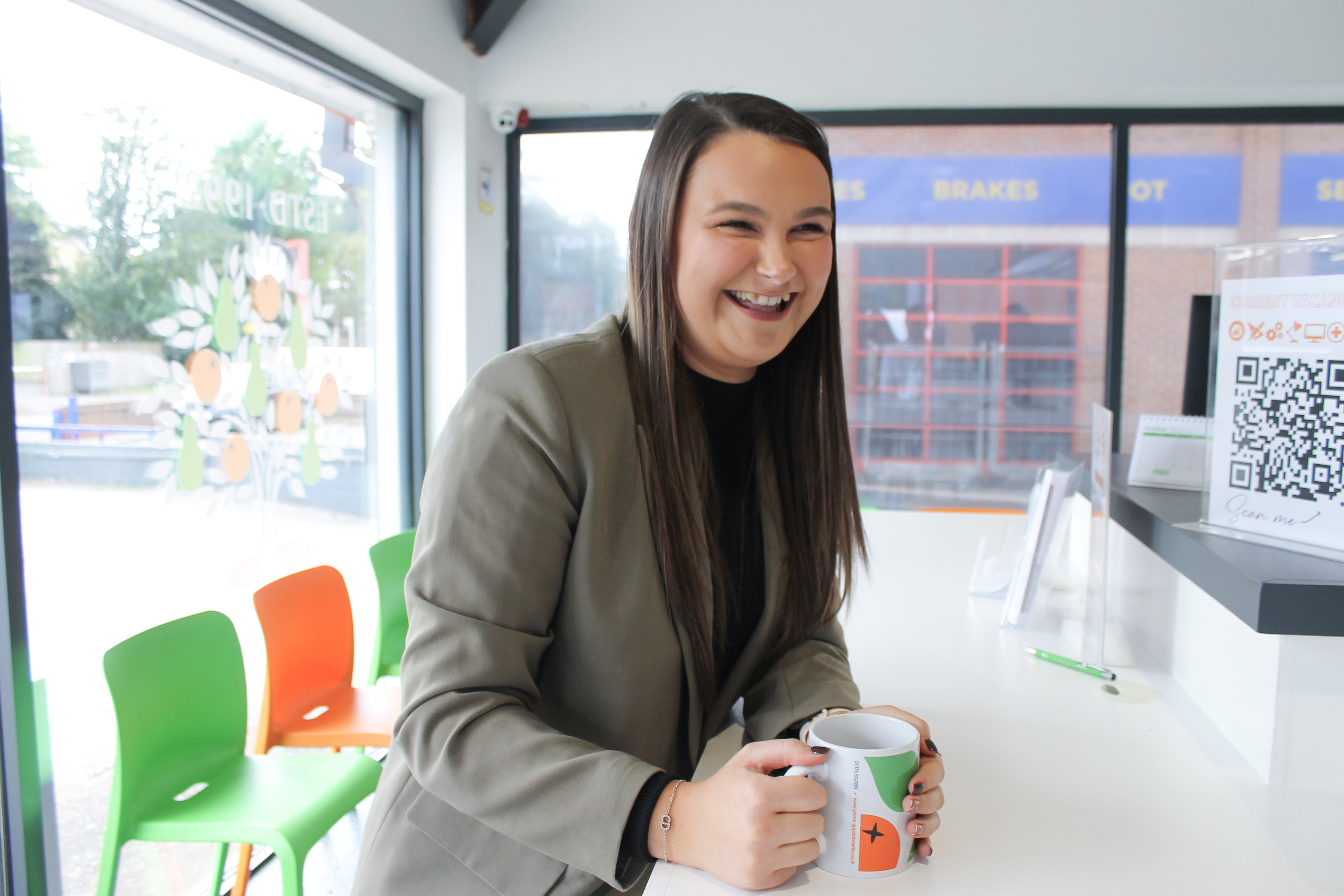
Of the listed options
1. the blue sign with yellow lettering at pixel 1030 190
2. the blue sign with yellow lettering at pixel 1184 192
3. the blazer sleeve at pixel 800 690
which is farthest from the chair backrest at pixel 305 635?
the blue sign with yellow lettering at pixel 1184 192

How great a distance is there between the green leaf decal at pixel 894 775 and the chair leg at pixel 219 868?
165 cm

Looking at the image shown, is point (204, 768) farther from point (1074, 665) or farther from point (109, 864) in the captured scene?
point (1074, 665)

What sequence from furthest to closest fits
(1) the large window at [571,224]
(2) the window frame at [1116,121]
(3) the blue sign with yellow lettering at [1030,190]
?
1. (1) the large window at [571,224]
2. (3) the blue sign with yellow lettering at [1030,190]
3. (2) the window frame at [1116,121]

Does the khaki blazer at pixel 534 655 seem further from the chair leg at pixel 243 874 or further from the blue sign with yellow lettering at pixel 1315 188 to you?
the blue sign with yellow lettering at pixel 1315 188

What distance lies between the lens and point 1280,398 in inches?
45.3

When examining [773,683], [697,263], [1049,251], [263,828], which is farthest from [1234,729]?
[1049,251]

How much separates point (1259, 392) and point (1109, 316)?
2.58 meters

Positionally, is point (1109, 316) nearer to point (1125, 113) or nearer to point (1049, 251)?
point (1049, 251)

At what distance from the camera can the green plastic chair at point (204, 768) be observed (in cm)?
158

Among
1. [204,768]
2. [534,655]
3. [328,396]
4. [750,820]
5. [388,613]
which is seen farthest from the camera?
[328,396]

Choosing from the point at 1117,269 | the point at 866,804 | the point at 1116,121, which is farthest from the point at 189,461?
the point at 1116,121

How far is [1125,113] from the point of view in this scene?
344cm

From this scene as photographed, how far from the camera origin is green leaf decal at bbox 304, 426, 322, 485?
113 inches

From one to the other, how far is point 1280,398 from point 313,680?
205cm
